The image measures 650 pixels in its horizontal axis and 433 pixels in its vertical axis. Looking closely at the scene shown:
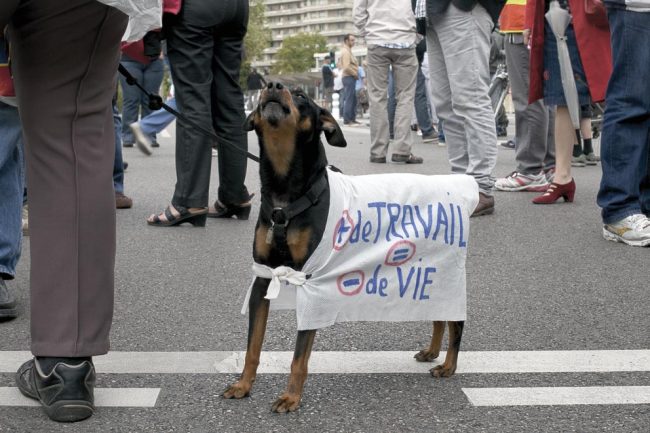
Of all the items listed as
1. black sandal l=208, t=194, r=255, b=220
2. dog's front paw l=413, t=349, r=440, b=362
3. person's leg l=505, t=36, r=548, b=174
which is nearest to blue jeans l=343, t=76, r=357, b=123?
person's leg l=505, t=36, r=548, b=174

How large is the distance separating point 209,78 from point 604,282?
2.84 meters

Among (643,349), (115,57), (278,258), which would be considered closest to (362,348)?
(278,258)

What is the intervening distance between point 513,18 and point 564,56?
1.87 m

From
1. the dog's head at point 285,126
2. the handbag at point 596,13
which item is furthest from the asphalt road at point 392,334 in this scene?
the handbag at point 596,13

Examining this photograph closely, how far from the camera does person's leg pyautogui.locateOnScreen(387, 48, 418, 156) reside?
10508 mm

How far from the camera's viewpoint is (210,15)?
587 centimetres

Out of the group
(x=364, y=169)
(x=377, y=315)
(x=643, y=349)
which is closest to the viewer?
(x=377, y=315)

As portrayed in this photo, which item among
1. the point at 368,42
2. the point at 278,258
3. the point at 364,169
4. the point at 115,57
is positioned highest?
the point at 115,57

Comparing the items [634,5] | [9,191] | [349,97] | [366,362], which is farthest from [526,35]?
[349,97]

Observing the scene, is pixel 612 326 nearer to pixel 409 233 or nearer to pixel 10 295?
pixel 409 233

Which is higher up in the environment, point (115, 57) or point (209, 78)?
point (115, 57)

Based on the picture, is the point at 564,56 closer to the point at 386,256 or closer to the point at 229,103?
the point at 229,103

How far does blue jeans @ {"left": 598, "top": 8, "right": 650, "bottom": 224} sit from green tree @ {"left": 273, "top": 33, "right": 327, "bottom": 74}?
5178 inches

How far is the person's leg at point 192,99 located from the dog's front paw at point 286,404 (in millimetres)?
3375
